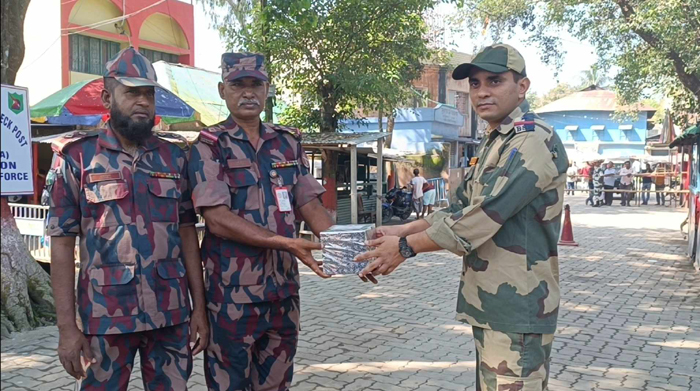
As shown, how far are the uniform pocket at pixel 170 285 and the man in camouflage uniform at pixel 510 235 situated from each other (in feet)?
3.52

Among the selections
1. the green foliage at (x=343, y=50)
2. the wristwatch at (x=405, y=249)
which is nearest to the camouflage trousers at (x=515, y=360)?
the wristwatch at (x=405, y=249)

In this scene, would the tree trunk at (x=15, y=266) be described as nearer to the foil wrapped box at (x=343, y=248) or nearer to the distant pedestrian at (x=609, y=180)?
the foil wrapped box at (x=343, y=248)

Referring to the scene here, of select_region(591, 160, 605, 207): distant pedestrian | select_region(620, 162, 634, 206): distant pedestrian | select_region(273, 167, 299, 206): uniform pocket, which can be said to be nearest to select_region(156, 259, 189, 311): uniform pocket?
select_region(273, 167, 299, 206): uniform pocket

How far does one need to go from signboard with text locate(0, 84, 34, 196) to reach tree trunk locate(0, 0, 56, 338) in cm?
234

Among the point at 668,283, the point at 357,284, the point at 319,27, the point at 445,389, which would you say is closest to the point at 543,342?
the point at 445,389

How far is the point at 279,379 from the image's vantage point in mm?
3076

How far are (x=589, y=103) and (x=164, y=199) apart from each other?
48.1 m

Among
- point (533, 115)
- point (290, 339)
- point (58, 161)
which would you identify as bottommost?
point (290, 339)

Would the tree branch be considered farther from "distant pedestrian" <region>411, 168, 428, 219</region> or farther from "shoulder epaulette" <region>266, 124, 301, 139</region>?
"shoulder epaulette" <region>266, 124, 301, 139</region>

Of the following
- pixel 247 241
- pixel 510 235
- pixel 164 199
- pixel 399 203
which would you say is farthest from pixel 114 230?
pixel 399 203

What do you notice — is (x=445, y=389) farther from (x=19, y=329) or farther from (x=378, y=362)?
(x=19, y=329)

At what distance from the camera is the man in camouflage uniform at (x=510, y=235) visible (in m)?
2.55

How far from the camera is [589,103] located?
4659 cm

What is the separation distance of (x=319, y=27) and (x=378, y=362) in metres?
9.35
